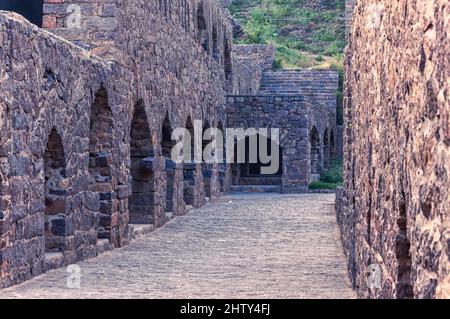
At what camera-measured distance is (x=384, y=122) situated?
185 inches

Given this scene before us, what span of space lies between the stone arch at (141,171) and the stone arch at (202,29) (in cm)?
512

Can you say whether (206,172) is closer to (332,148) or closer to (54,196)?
(54,196)

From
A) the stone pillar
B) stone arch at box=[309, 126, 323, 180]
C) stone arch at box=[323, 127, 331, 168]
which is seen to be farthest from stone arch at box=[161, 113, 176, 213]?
stone arch at box=[323, 127, 331, 168]

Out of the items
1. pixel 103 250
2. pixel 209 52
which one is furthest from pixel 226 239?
pixel 209 52

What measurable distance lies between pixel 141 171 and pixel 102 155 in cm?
265

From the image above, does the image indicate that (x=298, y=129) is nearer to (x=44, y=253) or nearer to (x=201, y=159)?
(x=201, y=159)

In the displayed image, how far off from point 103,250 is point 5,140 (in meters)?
3.28

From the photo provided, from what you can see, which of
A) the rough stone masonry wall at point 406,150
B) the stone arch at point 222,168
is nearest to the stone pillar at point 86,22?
the rough stone masonry wall at point 406,150

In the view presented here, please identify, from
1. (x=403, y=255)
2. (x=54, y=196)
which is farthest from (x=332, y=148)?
(x=403, y=255)

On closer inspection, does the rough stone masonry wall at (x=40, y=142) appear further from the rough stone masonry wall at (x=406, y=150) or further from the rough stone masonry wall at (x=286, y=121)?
the rough stone masonry wall at (x=286, y=121)

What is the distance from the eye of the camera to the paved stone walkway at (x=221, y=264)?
21.9 ft

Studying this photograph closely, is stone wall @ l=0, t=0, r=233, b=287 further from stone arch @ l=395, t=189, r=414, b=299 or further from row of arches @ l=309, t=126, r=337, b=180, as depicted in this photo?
row of arches @ l=309, t=126, r=337, b=180

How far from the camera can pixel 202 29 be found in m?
17.8

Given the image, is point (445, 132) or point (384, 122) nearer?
point (445, 132)
